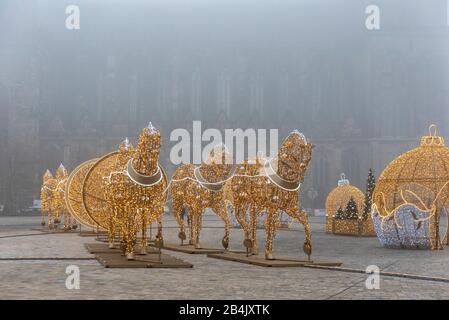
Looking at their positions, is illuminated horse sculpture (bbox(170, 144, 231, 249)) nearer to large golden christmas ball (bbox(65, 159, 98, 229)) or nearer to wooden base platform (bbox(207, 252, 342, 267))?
wooden base platform (bbox(207, 252, 342, 267))

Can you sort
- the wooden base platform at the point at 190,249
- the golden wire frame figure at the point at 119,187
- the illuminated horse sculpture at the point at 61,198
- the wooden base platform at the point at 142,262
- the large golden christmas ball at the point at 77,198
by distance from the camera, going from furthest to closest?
the illuminated horse sculpture at the point at 61,198, the large golden christmas ball at the point at 77,198, the wooden base platform at the point at 190,249, the golden wire frame figure at the point at 119,187, the wooden base platform at the point at 142,262

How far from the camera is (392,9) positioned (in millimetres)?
54594

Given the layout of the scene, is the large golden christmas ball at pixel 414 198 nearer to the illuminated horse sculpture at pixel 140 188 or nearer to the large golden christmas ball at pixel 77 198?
the illuminated horse sculpture at pixel 140 188

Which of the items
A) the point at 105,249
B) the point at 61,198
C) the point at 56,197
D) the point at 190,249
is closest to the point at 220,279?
the point at 190,249

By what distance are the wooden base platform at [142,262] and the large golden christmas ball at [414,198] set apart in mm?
7437

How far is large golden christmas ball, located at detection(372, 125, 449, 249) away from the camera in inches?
736

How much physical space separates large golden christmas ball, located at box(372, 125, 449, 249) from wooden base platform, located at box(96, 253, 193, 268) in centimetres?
744

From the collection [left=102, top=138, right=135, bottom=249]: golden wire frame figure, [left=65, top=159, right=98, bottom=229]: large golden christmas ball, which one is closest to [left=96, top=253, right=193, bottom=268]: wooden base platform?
[left=102, top=138, right=135, bottom=249]: golden wire frame figure

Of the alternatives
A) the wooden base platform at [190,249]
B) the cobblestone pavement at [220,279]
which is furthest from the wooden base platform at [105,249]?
the wooden base platform at [190,249]

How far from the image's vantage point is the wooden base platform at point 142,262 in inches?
511

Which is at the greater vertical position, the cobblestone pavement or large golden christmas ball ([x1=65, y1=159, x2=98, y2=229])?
large golden christmas ball ([x1=65, y1=159, x2=98, y2=229])
